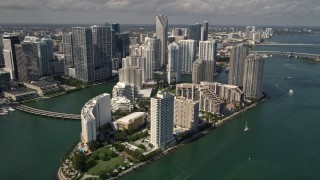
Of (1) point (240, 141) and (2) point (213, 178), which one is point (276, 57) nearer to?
(1) point (240, 141)

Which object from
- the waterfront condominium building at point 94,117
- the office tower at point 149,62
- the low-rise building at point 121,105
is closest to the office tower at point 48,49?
the office tower at point 149,62

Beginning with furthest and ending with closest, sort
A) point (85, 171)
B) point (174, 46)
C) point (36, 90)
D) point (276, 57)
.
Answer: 1. point (276, 57)
2. point (174, 46)
3. point (36, 90)
4. point (85, 171)

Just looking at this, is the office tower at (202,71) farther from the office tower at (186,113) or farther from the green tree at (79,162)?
the green tree at (79,162)

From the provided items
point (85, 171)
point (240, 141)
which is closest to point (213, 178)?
point (240, 141)

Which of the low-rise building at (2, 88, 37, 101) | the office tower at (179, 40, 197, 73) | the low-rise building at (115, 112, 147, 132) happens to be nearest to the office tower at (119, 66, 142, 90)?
the low-rise building at (2, 88, 37, 101)

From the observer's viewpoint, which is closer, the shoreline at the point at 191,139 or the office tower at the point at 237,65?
the shoreline at the point at 191,139

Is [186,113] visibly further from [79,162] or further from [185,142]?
[79,162]

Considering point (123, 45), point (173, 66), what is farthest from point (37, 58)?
point (173, 66)
